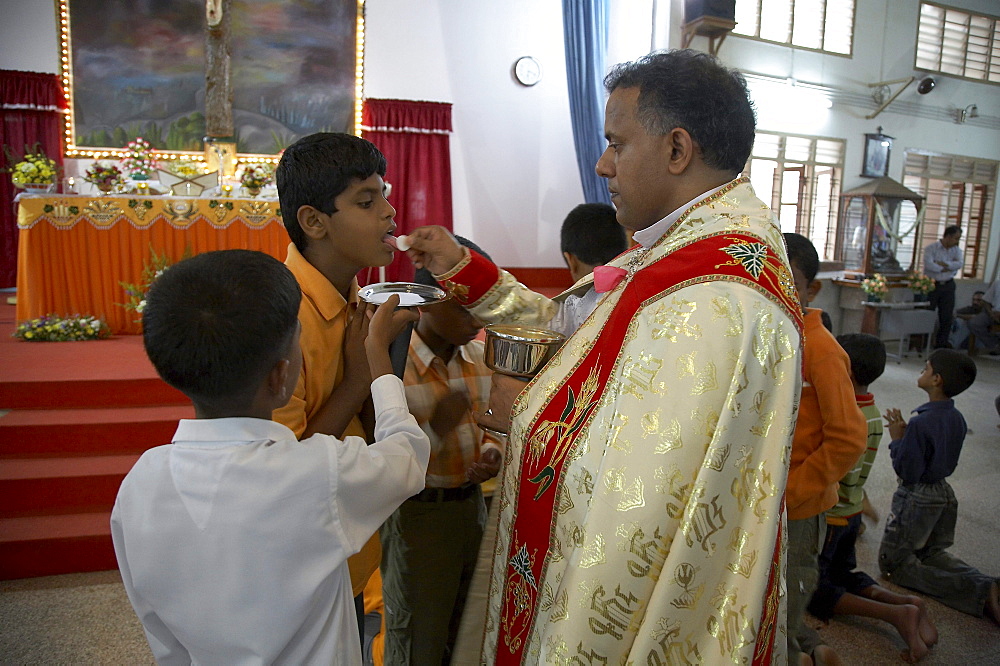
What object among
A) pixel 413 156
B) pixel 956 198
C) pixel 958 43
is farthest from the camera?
pixel 956 198

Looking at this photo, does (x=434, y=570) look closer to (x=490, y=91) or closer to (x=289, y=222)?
(x=289, y=222)

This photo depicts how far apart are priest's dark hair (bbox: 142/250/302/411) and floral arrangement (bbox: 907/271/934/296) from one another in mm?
10095

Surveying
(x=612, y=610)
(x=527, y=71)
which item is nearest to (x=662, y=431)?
(x=612, y=610)

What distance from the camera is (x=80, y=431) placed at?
3590 mm

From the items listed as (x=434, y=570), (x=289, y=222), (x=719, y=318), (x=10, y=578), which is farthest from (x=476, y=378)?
(x=10, y=578)

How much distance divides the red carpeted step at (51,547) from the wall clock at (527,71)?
676 centimetres

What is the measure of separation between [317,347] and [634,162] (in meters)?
A: 0.74

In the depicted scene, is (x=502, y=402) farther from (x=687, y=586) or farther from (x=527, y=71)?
(x=527, y=71)

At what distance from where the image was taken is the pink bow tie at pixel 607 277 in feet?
4.70

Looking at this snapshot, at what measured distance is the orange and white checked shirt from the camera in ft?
5.91

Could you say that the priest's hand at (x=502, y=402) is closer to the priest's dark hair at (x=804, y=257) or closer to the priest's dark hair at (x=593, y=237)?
the priest's dark hair at (x=593, y=237)

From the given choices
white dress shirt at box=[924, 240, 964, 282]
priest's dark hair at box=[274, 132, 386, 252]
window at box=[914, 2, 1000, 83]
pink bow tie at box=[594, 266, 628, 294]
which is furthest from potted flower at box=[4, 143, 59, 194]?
window at box=[914, 2, 1000, 83]

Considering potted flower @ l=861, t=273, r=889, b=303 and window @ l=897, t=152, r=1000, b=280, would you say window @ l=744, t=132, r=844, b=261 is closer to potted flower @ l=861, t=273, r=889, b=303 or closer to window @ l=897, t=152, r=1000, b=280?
potted flower @ l=861, t=273, r=889, b=303

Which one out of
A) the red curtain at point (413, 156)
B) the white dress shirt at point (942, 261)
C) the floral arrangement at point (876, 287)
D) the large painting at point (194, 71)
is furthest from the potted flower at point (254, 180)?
the white dress shirt at point (942, 261)
